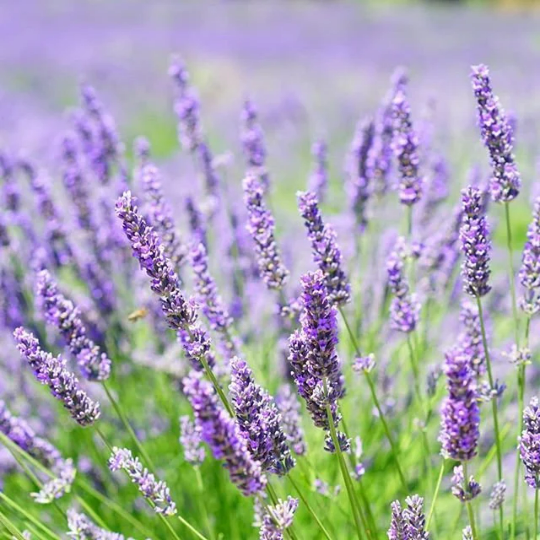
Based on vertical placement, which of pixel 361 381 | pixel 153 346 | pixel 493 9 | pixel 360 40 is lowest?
pixel 153 346

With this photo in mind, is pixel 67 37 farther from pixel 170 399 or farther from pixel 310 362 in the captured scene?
pixel 310 362

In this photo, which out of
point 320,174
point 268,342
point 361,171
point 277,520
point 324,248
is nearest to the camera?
point 277,520

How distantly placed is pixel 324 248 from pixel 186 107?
134 cm

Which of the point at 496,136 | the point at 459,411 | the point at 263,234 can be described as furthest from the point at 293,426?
the point at 496,136

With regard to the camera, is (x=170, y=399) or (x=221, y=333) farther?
(x=170, y=399)

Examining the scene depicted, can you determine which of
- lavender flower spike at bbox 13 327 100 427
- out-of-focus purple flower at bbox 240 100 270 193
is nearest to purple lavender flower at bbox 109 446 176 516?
lavender flower spike at bbox 13 327 100 427

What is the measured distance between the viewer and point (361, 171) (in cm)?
284

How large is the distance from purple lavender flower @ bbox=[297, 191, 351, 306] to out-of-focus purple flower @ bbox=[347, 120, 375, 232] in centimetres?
105

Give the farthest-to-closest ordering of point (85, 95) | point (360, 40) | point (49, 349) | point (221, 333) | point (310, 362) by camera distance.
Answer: point (360, 40)
point (49, 349)
point (85, 95)
point (221, 333)
point (310, 362)

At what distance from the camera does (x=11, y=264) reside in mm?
3180

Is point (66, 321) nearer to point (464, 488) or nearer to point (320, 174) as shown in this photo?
point (464, 488)

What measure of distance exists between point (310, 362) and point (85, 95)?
199 cm

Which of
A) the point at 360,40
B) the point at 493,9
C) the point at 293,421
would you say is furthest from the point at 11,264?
the point at 493,9

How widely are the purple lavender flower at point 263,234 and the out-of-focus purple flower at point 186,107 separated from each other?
40.6 inches
